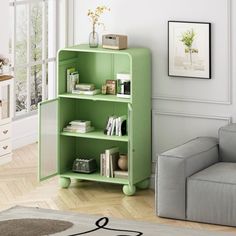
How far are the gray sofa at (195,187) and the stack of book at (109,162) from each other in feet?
2.49

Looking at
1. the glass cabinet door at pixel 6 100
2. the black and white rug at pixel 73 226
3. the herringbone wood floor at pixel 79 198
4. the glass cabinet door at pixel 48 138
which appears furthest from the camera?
the glass cabinet door at pixel 6 100

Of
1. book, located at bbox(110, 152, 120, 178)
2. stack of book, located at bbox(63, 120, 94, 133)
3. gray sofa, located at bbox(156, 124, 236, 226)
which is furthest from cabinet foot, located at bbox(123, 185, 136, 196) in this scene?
stack of book, located at bbox(63, 120, 94, 133)

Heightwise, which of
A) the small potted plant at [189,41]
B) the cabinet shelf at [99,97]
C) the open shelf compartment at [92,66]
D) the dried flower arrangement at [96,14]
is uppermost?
the dried flower arrangement at [96,14]

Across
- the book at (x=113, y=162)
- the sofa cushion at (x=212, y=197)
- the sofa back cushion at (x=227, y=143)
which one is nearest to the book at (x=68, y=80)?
the book at (x=113, y=162)

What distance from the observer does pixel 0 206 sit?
21.3ft

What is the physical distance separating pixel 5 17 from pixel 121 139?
1.89 meters

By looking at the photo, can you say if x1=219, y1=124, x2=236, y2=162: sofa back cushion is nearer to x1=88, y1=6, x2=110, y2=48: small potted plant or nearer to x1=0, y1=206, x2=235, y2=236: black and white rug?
x1=0, y1=206, x2=235, y2=236: black and white rug

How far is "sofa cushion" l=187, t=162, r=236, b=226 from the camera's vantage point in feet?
19.9

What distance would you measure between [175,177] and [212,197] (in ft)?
1.03

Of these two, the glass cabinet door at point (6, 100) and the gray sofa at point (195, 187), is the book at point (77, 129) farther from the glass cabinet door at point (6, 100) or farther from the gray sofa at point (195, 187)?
the gray sofa at point (195, 187)

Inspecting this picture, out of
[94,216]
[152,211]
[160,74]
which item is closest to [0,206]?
[94,216]

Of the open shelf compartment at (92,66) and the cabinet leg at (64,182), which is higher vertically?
the open shelf compartment at (92,66)

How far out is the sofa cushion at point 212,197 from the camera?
607 centimetres

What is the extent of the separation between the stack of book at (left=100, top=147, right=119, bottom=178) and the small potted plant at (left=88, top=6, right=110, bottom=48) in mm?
902
